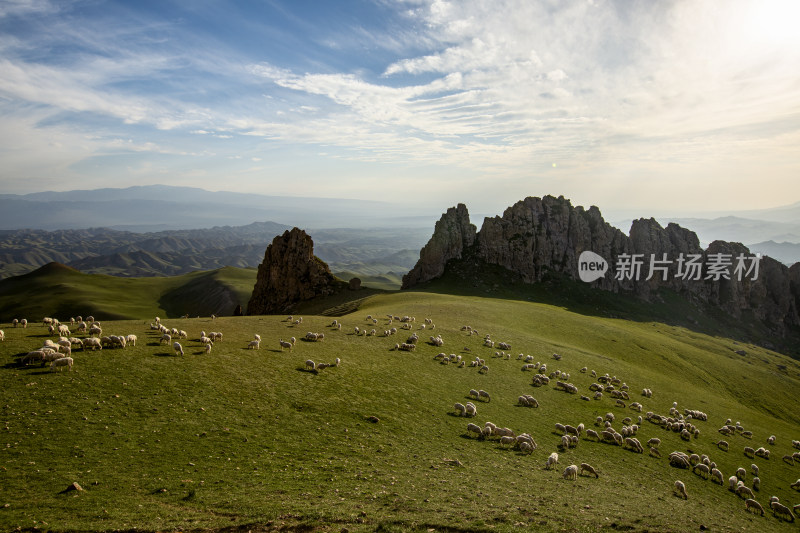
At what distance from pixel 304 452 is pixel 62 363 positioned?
15.9m

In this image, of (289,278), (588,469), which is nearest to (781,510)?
(588,469)

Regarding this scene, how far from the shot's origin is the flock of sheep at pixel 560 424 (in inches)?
941

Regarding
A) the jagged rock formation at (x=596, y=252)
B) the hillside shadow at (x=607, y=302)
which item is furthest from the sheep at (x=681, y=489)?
the jagged rock formation at (x=596, y=252)

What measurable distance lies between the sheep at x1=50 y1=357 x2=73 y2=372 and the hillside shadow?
300 feet

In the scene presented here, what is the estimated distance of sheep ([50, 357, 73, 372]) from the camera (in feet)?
73.7

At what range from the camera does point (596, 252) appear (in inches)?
5881

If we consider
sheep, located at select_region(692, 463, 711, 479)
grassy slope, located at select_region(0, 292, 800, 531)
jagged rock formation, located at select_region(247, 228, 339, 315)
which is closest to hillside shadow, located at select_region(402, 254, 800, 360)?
jagged rock formation, located at select_region(247, 228, 339, 315)

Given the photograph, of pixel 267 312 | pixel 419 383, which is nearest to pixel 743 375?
pixel 419 383

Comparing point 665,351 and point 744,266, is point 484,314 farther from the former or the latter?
→ point 744,266

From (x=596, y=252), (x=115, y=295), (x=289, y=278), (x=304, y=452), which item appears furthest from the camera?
(x=115, y=295)

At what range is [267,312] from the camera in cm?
9688

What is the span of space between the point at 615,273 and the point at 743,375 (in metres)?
87.0

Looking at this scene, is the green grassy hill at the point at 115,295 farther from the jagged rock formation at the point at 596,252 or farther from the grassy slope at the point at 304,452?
the grassy slope at the point at 304,452

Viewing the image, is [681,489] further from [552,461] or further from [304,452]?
[304,452]
